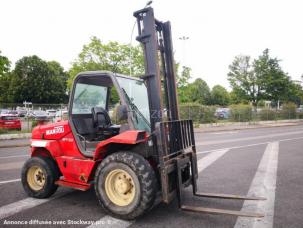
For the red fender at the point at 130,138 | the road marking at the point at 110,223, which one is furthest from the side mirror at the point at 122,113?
the road marking at the point at 110,223

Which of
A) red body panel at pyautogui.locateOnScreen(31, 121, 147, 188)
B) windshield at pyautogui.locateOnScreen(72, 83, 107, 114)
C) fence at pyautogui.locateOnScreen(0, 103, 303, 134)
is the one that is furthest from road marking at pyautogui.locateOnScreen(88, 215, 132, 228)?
fence at pyautogui.locateOnScreen(0, 103, 303, 134)

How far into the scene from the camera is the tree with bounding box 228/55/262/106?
44500 mm

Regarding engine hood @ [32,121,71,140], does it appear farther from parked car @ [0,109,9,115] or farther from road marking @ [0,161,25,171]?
parked car @ [0,109,9,115]

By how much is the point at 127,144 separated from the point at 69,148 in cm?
133

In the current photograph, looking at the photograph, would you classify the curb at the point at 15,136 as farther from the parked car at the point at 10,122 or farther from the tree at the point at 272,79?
the tree at the point at 272,79

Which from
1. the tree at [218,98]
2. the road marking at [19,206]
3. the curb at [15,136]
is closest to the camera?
the road marking at [19,206]

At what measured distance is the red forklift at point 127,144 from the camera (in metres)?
4.18

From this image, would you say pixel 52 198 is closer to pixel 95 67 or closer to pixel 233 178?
pixel 233 178

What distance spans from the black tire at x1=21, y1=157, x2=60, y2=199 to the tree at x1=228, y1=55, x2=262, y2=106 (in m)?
43.2

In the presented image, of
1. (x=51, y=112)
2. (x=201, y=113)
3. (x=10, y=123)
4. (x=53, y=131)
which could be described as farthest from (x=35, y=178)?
(x=201, y=113)

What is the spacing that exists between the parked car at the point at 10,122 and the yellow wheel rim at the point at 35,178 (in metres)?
16.4

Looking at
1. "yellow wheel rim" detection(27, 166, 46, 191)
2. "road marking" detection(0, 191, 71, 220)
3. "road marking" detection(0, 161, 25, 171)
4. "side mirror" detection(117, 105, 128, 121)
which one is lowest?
"road marking" detection(0, 191, 71, 220)

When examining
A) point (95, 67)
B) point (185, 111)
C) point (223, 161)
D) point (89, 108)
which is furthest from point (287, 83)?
point (89, 108)

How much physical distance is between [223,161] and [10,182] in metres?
6.40
